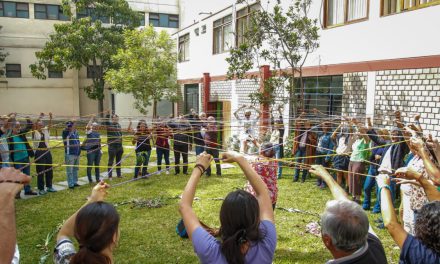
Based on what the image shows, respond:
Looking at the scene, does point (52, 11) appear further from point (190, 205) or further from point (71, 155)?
point (190, 205)

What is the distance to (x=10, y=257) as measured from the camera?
194cm

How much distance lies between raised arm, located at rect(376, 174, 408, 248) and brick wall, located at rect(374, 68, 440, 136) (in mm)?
4849

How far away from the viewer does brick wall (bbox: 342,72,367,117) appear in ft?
31.1

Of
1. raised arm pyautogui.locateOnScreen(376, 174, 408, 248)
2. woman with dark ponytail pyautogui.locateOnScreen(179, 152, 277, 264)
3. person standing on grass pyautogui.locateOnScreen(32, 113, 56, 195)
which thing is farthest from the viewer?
person standing on grass pyautogui.locateOnScreen(32, 113, 56, 195)

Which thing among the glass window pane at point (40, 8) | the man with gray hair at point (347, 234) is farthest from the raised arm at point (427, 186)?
the glass window pane at point (40, 8)

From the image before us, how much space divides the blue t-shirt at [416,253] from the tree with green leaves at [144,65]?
664 inches

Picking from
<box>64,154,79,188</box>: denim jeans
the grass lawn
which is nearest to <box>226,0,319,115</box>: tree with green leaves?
the grass lawn

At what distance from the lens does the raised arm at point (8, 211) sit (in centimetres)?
191

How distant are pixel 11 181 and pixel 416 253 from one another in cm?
246

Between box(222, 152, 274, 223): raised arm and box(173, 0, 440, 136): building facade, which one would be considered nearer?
box(222, 152, 274, 223): raised arm

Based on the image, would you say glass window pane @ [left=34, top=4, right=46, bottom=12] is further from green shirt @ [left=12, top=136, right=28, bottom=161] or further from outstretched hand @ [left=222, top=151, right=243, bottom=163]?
outstretched hand @ [left=222, top=151, right=243, bottom=163]

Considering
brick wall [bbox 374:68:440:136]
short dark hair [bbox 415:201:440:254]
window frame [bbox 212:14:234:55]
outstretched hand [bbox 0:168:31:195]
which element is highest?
window frame [bbox 212:14:234:55]

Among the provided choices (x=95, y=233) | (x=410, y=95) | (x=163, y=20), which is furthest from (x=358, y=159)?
(x=163, y=20)

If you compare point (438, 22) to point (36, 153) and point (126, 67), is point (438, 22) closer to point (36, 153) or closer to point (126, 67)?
point (36, 153)
